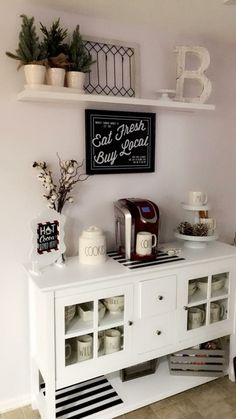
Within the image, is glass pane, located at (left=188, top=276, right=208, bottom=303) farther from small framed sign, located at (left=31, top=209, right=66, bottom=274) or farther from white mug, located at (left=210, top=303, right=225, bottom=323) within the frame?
small framed sign, located at (left=31, top=209, right=66, bottom=274)

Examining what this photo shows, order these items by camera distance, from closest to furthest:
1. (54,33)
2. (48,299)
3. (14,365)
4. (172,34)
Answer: (48,299) → (54,33) → (14,365) → (172,34)

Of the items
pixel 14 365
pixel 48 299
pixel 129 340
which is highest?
pixel 48 299

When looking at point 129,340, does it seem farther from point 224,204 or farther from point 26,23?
point 26,23

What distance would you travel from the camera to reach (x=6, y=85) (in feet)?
5.90

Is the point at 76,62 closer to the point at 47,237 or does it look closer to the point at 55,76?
the point at 55,76

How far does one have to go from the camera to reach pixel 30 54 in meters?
1.68

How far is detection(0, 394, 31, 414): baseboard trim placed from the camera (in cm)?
200

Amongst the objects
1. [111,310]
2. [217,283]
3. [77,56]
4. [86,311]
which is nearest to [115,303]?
[111,310]

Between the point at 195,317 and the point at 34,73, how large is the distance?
1.57m

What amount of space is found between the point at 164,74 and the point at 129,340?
5.15 ft

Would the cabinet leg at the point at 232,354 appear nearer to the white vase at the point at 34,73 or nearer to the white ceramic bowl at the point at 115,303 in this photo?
the white ceramic bowl at the point at 115,303

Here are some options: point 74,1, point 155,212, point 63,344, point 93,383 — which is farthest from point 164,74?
point 93,383

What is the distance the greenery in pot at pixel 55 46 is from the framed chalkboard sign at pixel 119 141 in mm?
326

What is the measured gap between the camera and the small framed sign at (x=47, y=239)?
5.78 ft
